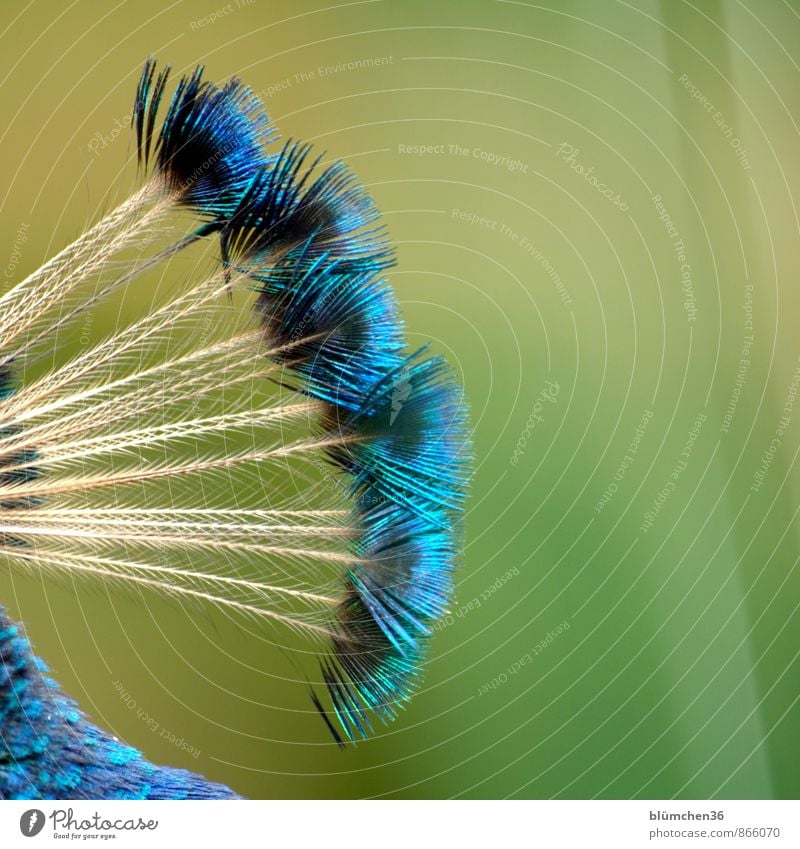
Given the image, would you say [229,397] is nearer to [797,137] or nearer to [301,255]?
[301,255]

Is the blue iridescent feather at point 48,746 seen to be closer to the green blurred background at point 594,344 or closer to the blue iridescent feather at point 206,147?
the green blurred background at point 594,344
